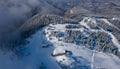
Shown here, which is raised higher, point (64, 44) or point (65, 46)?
point (64, 44)

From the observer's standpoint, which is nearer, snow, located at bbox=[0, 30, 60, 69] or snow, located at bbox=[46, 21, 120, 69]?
snow, located at bbox=[0, 30, 60, 69]

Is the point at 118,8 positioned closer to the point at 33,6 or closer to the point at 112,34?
the point at 33,6

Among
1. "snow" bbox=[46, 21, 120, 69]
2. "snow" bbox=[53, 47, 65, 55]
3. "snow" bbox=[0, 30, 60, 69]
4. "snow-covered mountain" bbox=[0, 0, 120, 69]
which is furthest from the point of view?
"snow" bbox=[53, 47, 65, 55]

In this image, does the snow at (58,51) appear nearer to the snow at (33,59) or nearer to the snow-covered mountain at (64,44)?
the snow-covered mountain at (64,44)

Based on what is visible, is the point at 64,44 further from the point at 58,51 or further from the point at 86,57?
the point at 86,57

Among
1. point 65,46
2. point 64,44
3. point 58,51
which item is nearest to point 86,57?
point 58,51

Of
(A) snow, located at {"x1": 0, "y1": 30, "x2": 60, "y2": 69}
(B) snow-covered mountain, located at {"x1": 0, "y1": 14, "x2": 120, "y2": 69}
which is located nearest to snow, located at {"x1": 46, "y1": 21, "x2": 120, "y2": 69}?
(B) snow-covered mountain, located at {"x1": 0, "y1": 14, "x2": 120, "y2": 69}

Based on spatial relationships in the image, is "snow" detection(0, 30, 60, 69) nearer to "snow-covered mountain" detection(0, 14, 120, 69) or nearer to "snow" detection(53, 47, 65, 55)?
"snow-covered mountain" detection(0, 14, 120, 69)

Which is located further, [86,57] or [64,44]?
[64,44]

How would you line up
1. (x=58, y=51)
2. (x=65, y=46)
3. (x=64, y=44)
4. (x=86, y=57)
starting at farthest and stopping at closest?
(x=64, y=44), (x=65, y=46), (x=58, y=51), (x=86, y=57)

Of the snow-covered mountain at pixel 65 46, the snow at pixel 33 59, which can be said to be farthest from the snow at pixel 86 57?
the snow at pixel 33 59

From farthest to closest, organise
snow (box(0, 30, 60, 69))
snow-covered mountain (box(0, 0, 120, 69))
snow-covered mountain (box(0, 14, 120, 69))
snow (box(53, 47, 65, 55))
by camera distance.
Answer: snow (box(53, 47, 65, 55))
snow-covered mountain (box(0, 0, 120, 69))
snow-covered mountain (box(0, 14, 120, 69))
snow (box(0, 30, 60, 69))
